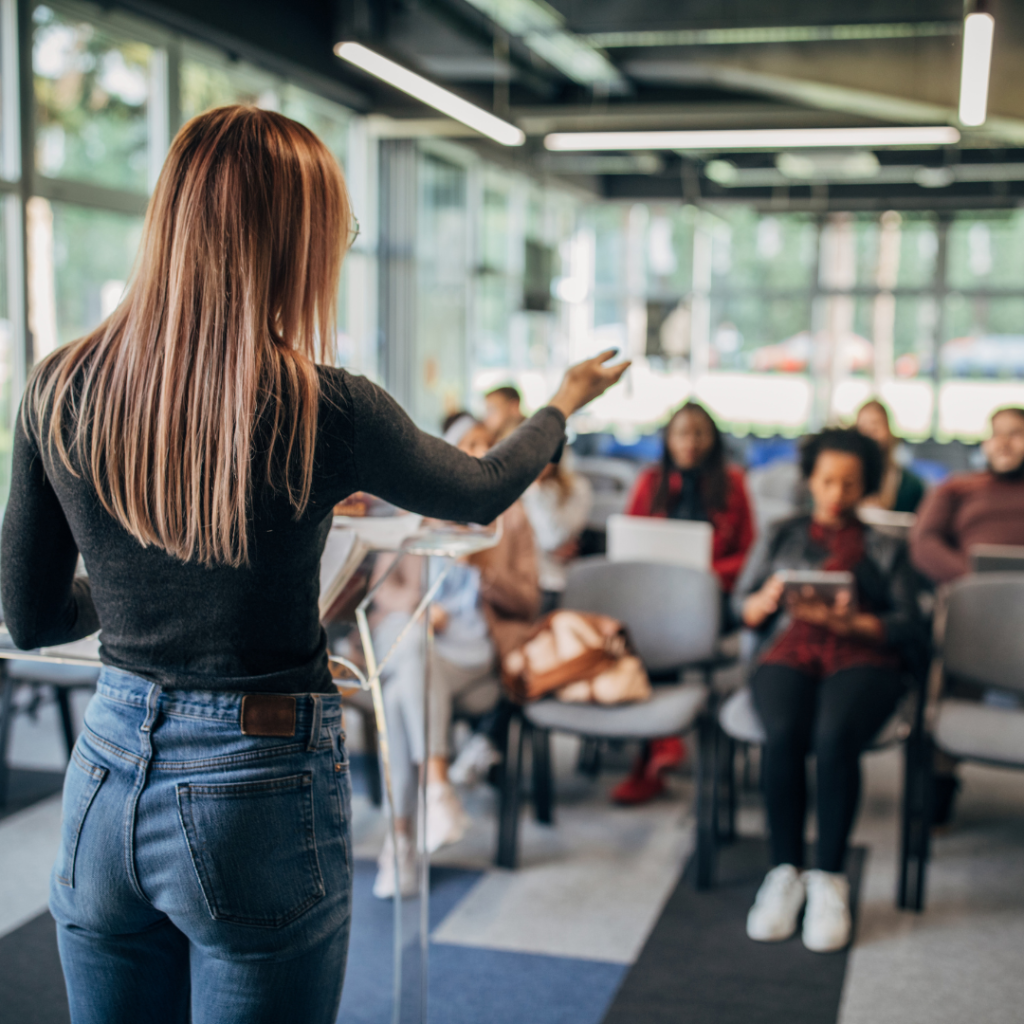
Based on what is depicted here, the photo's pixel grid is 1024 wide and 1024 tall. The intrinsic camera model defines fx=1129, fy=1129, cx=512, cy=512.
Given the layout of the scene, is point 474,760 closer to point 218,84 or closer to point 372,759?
point 372,759

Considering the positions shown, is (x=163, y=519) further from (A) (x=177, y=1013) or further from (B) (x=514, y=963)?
(B) (x=514, y=963)

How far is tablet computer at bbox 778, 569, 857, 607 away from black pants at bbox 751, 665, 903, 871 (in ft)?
0.77

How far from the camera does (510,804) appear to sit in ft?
10.8

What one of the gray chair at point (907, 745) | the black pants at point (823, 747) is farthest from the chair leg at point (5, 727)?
the black pants at point (823, 747)

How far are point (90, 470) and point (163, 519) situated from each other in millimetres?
89

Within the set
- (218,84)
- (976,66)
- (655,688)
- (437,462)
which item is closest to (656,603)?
(655,688)

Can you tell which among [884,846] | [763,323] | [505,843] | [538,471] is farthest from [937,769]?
[763,323]

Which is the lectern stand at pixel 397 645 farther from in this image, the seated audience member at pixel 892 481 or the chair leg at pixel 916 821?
the seated audience member at pixel 892 481

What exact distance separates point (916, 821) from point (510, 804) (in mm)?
1121

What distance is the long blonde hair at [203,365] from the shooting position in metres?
1.04

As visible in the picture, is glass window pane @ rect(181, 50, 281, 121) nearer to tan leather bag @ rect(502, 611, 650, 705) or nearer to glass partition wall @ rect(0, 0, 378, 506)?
glass partition wall @ rect(0, 0, 378, 506)

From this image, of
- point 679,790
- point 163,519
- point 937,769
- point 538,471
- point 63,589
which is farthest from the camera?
point 679,790

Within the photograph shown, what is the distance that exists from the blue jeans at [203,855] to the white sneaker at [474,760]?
2.59 metres

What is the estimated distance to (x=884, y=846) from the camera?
3443mm
